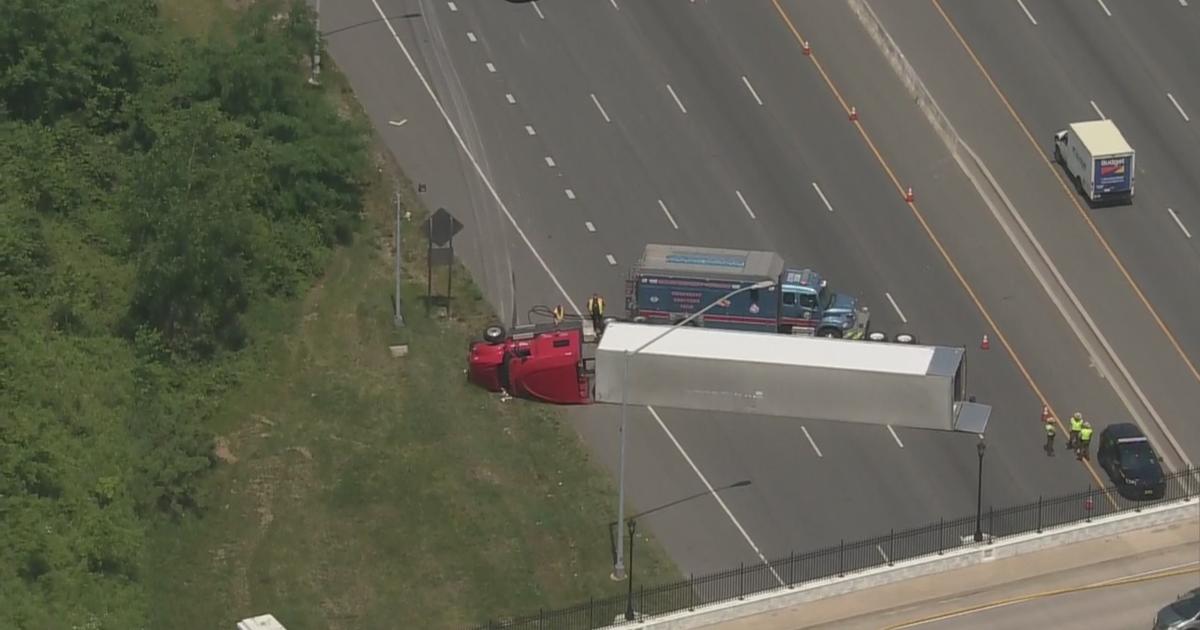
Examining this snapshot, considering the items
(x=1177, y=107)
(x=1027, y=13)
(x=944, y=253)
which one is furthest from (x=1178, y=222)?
(x=1027, y=13)

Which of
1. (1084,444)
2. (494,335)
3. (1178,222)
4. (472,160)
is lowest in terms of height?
(1084,444)

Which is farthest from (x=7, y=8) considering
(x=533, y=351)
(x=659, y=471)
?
(x=659, y=471)

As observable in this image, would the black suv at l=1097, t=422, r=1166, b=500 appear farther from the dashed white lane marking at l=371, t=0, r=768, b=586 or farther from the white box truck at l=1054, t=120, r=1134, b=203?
the white box truck at l=1054, t=120, r=1134, b=203

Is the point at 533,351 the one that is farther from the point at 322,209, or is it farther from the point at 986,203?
the point at 986,203

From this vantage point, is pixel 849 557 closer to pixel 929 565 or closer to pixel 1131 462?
pixel 929 565

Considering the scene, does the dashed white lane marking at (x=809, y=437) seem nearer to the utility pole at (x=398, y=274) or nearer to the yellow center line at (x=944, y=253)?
the yellow center line at (x=944, y=253)
